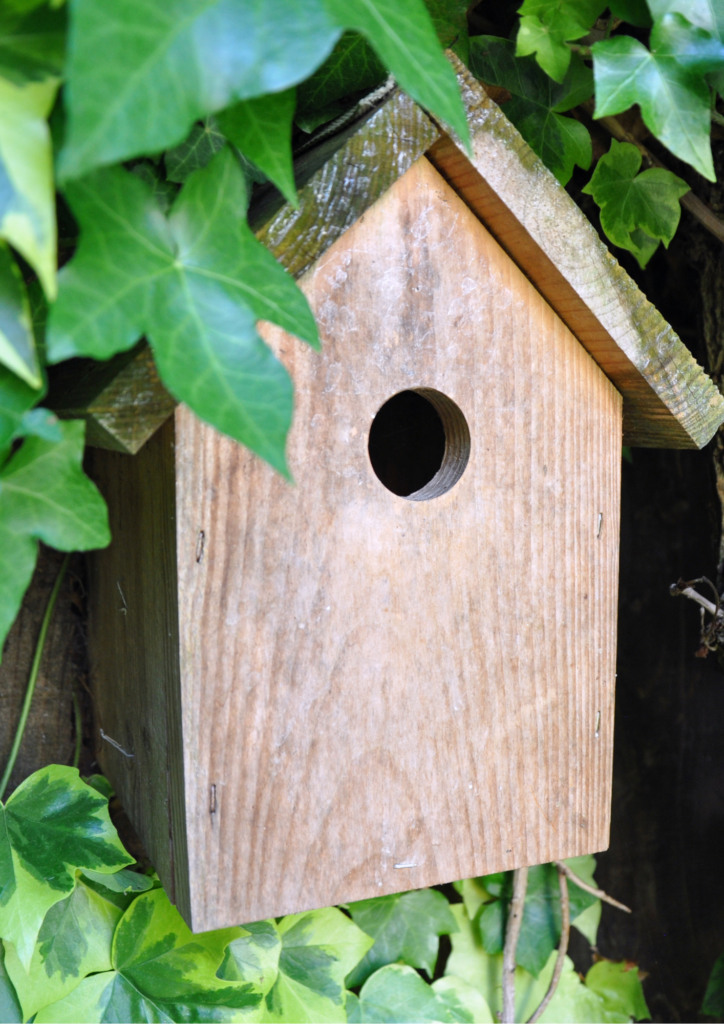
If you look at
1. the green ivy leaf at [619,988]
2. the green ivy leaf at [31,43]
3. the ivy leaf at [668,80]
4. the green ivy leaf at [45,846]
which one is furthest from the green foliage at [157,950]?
the ivy leaf at [668,80]

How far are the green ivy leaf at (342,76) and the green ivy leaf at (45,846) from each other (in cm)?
62

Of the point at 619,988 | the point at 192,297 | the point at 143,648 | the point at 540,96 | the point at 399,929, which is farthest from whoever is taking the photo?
the point at 619,988

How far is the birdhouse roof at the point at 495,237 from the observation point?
52 centimetres

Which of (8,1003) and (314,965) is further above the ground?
(8,1003)

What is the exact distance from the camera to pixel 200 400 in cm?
42

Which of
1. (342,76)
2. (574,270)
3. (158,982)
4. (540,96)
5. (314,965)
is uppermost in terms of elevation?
(342,76)

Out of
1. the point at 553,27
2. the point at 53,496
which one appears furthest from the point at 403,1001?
the point at 553,27

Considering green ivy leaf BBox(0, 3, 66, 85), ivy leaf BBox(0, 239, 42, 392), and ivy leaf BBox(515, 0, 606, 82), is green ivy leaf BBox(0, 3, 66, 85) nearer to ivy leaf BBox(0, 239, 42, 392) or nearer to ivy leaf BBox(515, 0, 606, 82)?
ivy leaf BBox(0, 239, 42, 392)

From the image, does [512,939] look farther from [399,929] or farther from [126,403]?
[126,403]

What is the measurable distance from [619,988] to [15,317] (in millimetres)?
1173

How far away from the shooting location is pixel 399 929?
1.02 m

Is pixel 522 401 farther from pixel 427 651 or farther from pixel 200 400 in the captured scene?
pixel 200 400

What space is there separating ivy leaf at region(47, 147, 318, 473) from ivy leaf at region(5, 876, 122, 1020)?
0.63 metres

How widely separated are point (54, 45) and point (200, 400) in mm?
176
